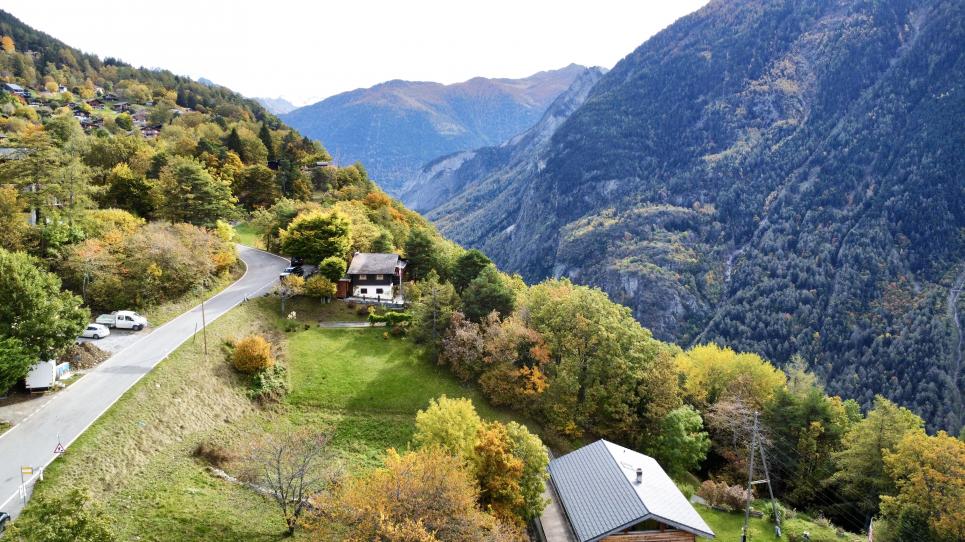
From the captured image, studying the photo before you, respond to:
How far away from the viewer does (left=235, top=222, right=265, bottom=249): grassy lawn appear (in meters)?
→ 71.1

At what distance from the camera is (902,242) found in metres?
156

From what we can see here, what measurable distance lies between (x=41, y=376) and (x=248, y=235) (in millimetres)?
47245

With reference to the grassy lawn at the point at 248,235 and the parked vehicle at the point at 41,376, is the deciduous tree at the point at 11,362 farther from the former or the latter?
the grassy lawn at the point at 248,235

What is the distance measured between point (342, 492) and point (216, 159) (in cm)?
6899

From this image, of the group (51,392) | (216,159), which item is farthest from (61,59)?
(51,392)

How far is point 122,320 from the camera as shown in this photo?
39.2 m

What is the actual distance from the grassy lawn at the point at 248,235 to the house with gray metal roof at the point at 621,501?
171ft

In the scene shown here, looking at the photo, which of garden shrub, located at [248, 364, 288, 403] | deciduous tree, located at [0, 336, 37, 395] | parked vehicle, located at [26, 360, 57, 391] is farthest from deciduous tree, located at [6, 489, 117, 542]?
garden shrub, located at [248, 364, 288, 403]

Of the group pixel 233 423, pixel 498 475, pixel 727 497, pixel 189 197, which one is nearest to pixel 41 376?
pixel 233 423

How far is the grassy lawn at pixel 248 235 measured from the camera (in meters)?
71.1

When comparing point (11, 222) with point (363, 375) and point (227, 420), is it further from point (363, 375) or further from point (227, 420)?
point (363, 375)

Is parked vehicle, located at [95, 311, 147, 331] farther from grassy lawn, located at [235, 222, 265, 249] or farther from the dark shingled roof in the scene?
grassy lawn, located at [235, 222, 265, 249]

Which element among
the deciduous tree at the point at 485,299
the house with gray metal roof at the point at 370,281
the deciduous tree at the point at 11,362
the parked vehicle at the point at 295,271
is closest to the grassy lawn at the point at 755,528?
the deciduous tree at the point at 485,299

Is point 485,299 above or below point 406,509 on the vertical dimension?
above
